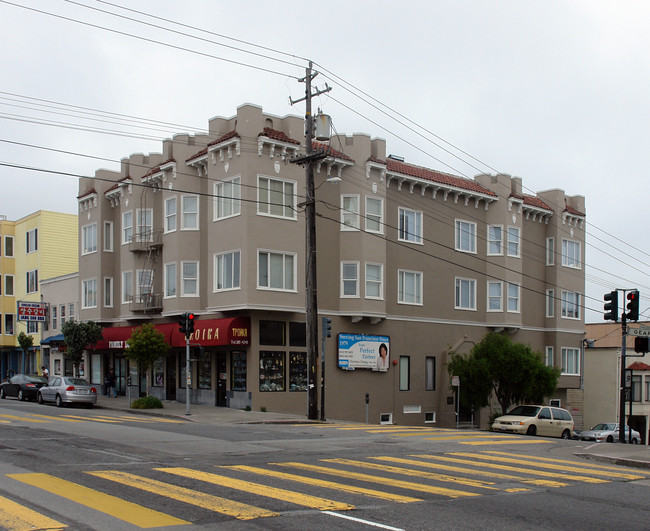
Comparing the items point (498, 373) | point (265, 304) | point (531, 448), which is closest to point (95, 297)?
point (265, 304)

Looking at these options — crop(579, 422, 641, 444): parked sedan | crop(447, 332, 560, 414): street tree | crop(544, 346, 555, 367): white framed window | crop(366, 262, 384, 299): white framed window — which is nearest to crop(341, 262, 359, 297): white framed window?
crop(366, 262, 384, 299): white framed window

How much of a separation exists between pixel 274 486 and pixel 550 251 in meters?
36.2

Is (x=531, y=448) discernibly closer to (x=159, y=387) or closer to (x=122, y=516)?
(x=122, y=516)

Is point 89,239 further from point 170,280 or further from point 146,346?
point 146,346

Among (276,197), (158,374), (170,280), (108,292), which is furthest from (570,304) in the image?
(108,292)

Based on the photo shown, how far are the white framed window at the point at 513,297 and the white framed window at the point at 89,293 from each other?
928 inches

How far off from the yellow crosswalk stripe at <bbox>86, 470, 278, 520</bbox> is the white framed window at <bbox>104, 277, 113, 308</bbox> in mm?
30579

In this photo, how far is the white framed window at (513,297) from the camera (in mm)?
40938

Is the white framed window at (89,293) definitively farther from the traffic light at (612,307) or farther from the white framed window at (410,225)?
the traffic light at (612,307)

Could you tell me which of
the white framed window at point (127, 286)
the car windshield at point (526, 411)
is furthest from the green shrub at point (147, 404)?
the car windshield at point (526, 411)

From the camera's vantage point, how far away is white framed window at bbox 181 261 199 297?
34.5 metres

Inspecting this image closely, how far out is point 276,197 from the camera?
103 ft

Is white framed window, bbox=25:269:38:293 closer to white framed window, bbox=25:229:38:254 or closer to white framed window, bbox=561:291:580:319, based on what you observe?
white framed window, bbox=25:229:38:254

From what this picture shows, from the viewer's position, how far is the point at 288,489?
34.8ft
